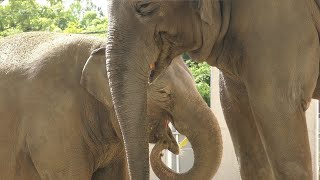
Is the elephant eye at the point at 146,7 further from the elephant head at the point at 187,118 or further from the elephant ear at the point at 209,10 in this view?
the elephant head at the point at 187,118

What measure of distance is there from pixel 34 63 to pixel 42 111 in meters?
0.36

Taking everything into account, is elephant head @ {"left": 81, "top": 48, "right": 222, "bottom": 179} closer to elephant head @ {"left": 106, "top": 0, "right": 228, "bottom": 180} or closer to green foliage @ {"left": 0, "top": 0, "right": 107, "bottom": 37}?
elephant head @ {"left": 106, "top": 0, "right": 228, "bottom": 180}

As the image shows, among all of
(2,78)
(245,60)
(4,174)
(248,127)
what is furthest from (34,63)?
(245,60)

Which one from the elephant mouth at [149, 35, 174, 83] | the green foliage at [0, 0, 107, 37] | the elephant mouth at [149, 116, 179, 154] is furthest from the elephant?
the green foliage at [0, 0, 107, 37]

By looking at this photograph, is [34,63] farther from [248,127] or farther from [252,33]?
[252,33]

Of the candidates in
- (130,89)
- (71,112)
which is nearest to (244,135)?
(130,89)

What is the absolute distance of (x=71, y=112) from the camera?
5922mm

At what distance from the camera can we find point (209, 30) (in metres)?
3.70

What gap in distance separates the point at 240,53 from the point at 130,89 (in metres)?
0.49

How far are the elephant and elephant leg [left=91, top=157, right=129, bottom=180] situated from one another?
0.32ft

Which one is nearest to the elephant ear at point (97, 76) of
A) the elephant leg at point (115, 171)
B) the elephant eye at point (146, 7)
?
the elephant leg at point (115, 171)

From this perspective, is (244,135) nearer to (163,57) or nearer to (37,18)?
(163,57)

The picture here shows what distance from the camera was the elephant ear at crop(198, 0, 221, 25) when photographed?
3613 mm

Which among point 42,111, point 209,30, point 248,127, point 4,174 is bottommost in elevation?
point 4,174
